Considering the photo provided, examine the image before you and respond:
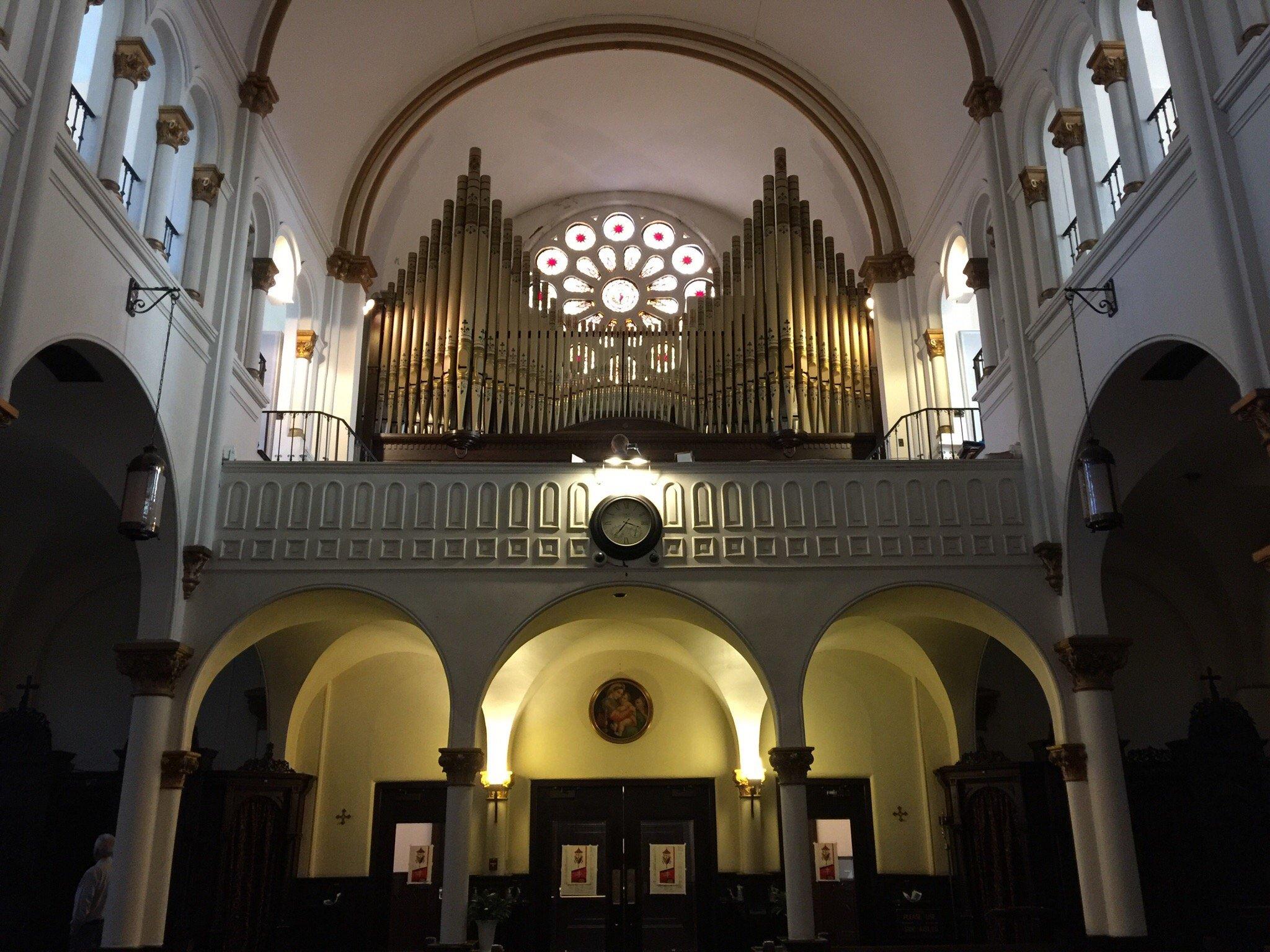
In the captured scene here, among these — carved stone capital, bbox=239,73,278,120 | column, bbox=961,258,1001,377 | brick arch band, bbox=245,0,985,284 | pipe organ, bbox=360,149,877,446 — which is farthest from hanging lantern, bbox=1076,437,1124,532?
carved stone capital, bbox=239,73,278,120

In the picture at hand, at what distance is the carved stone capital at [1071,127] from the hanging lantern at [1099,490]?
383 centimetres

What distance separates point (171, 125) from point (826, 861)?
41.4 ft

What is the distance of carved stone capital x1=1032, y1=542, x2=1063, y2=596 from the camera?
12078mm

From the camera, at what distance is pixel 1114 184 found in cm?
1139

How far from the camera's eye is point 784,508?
12.8 metres

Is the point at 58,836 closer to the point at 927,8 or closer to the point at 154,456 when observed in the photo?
the point at 154,456

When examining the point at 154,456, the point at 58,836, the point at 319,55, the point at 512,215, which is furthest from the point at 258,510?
the point at 512,215

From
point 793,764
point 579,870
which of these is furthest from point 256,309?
point 579,870

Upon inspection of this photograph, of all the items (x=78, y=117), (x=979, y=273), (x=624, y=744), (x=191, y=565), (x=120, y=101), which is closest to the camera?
(x=78, y=117)

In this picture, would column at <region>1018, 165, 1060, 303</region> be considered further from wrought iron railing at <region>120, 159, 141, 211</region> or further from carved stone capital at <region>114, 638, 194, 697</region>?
carved stone capital at <region>114, 638, 194, 697</region>

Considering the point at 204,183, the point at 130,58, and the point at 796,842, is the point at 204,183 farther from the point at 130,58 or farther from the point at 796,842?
the point at 796,842

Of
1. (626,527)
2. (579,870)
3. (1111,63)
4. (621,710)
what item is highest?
(1111,63)

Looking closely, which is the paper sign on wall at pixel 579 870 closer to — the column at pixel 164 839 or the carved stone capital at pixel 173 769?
the column at pixel 164 839

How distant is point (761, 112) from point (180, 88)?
365 inches
